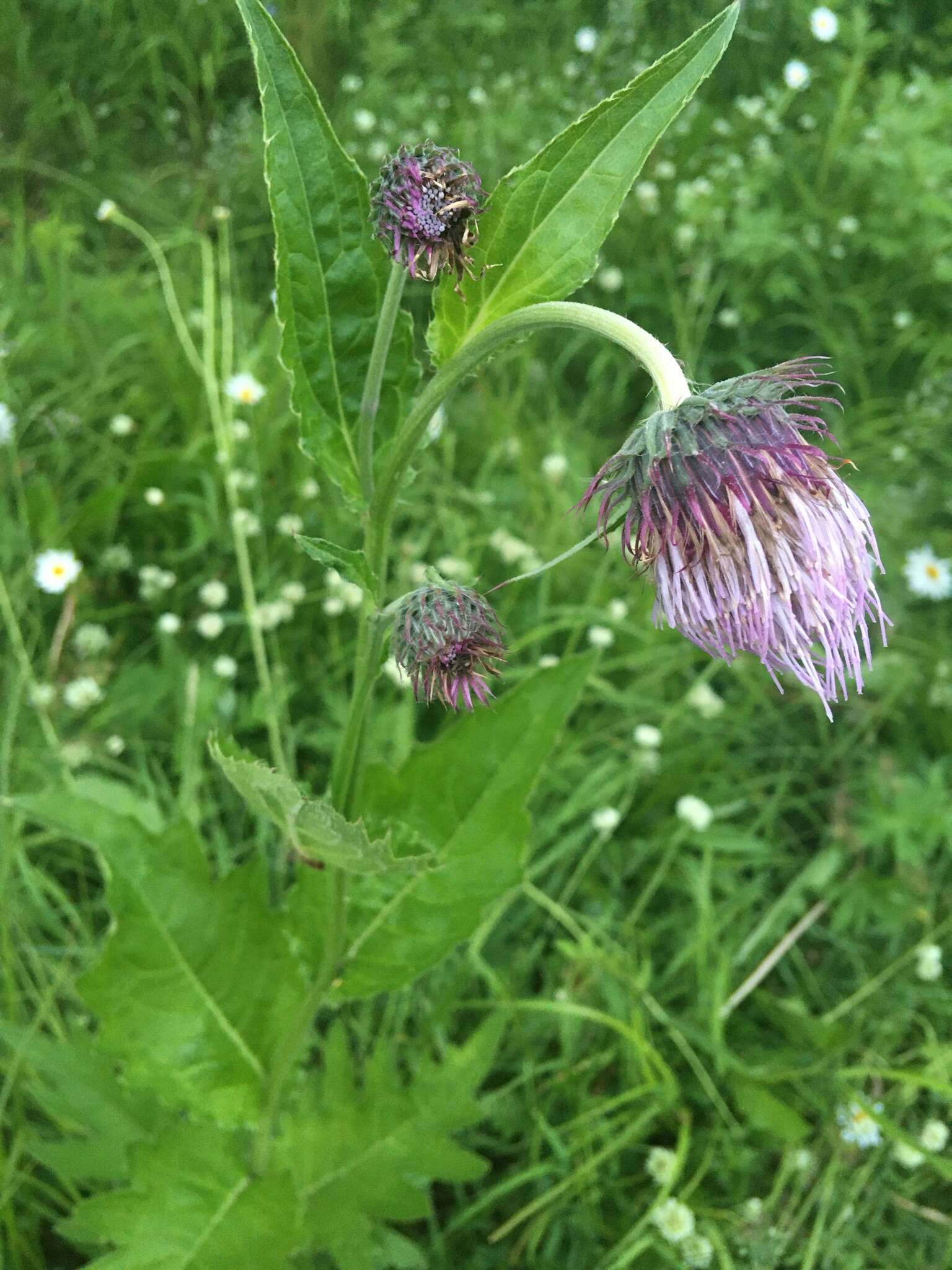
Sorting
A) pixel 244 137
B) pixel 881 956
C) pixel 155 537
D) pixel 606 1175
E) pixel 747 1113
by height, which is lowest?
pixel 606 1175

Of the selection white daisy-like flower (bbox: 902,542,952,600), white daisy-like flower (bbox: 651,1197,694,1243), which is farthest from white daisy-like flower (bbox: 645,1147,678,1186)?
white daisy-like flower (bbox: 902,542,952,600)

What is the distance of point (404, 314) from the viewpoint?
4.15 feet

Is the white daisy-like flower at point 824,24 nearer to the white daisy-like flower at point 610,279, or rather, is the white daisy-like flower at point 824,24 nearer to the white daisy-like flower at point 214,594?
the white daisy-like flower at point 610,279

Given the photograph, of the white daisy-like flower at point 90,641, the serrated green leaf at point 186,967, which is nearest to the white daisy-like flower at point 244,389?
the white daisy-like flower at point 90,641

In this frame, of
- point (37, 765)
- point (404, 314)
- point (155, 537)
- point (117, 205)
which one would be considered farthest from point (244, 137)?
point (404, 314)

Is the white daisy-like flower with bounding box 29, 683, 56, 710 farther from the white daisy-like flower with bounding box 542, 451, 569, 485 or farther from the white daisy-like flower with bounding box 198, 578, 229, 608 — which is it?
the white daisy-like flower with bounding box 542, 451, 569, 485

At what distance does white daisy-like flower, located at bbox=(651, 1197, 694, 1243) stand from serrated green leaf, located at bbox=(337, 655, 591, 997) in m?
0.83

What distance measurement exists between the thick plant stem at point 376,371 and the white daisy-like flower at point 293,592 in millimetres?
1350

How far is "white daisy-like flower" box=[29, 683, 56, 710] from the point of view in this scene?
2.32 m

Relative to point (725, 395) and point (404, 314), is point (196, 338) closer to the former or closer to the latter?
point (404, 314)

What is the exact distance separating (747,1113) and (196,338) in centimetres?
258

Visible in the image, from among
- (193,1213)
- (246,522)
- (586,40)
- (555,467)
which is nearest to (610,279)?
(555,467)

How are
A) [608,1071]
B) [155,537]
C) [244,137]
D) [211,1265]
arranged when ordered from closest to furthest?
[211,1265]
[608,1071]
[155,537]
[244,137]

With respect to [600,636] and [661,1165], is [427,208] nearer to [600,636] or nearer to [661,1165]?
[600,636]
